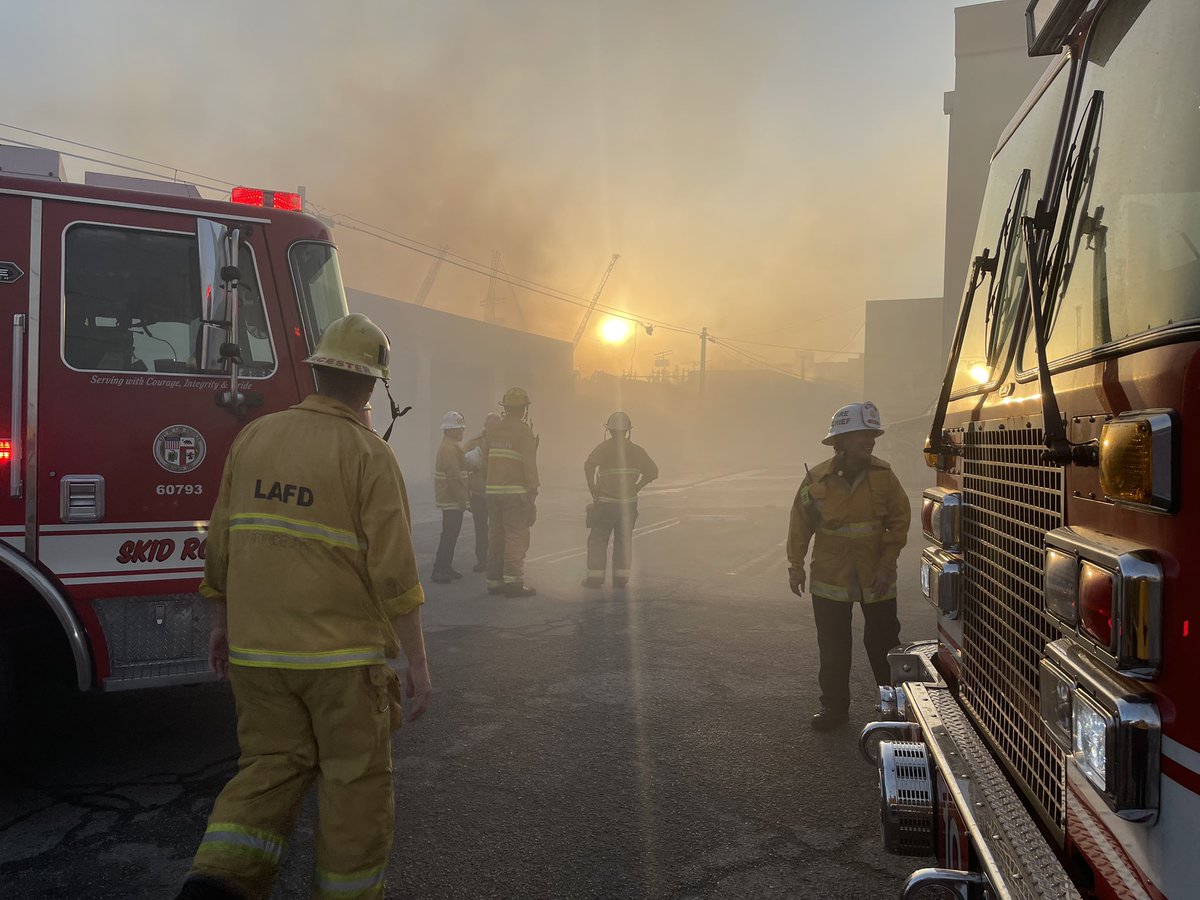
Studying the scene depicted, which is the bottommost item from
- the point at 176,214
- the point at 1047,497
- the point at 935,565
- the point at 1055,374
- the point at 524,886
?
the point at 524,886

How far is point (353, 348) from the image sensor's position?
8.73 feet

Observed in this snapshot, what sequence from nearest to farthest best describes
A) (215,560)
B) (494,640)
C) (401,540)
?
(401,540) → (215,560) → (494,640)

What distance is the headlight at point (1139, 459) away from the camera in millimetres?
1340

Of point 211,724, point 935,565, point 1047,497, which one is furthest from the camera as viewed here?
point 211,724

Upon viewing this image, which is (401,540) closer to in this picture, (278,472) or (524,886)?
(278,472)

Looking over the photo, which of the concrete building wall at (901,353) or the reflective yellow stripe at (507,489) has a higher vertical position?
the concrete building wall at (901,353)

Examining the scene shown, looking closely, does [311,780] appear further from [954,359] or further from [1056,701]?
[954,359]

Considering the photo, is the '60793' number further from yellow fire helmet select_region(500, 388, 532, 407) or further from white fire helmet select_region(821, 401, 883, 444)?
yellow fire helmet select_region(500, 388, 532, 407)

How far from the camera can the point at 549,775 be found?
380 cm

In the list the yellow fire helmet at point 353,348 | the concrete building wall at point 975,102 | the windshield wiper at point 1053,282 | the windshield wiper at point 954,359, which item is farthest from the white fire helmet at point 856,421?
the concrete building wall at point 975,102

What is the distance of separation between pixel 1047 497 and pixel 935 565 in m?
0.97

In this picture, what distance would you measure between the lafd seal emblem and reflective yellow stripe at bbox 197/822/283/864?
1.85 metres

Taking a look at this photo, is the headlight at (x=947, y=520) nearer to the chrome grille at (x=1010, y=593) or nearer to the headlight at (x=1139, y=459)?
the chrome grille at (x=1010, y=593)

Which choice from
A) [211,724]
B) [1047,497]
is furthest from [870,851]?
[211,724]
